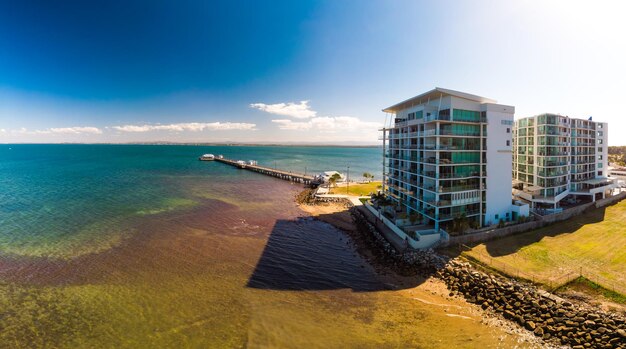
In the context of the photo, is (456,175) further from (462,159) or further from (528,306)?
(528,306)

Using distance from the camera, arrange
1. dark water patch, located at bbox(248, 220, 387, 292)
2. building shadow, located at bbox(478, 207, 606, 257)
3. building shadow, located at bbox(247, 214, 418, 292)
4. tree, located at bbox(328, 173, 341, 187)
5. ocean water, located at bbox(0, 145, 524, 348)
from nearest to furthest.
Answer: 1. ocean water, located at bbox(0, 145, 524, 348)
2. building shadow, located at bbox(247, 214, 418, 292)
3. dark water patch, located at bbox(248, 220, 387, 292)
4. building shadow, located at bbox(478, 207, 606, 257)
5. tree, located at bbox(328, 173, 341, 187)

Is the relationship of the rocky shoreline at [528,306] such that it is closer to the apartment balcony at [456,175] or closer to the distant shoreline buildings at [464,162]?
the distant shoreline buildings at [464,162]

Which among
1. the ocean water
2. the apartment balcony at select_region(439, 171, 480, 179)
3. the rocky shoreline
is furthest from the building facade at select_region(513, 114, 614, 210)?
the ocean water

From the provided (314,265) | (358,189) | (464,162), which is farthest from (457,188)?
(358,189)

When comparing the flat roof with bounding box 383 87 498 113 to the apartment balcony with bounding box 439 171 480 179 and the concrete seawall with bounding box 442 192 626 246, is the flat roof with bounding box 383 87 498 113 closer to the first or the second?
the apartment balcony with bounding box 439 171 480 179

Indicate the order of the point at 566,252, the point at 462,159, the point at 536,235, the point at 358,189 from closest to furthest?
the point at 566,252, the point at 536,235, the point at 462,159, the point at 358,189

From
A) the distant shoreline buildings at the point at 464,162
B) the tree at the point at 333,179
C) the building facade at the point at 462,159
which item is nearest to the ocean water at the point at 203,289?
the distant shoreline buildings at the point at 464,162
